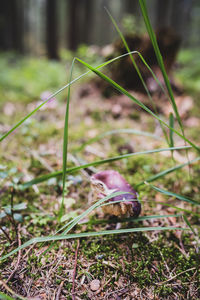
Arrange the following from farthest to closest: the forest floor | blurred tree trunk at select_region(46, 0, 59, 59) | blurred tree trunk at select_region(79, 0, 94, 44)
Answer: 1. blurred tree trunk at select_region(79, 0, 94, 44)
2. blurred tree trunk at select_region(46, 0, 59, 59)
3. the forest floor

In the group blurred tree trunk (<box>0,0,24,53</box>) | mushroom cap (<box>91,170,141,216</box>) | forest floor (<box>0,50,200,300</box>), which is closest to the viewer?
forest floor (<box>0,50,200,300</box>)

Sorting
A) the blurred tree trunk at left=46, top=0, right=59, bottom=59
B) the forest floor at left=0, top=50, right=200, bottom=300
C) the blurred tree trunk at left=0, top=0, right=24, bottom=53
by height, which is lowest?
the forest floor at left=0, top=50, right=200, bottom=300

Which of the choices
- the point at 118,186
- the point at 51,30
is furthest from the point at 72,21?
the point at 118,186

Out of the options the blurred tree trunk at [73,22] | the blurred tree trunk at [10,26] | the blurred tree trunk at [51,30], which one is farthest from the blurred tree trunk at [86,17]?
the blurred tree trunk at [10,26]

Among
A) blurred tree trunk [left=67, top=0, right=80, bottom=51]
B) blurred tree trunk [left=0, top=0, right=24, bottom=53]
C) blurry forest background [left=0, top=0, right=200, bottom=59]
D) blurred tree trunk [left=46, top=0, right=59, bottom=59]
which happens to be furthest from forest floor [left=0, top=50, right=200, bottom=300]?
blurred tree trunk [left=0, top=0, right=24, bottom=53]

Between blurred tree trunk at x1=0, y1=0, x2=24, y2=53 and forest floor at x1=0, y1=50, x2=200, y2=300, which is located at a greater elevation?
blurred tree trunk at x1=0, y1=0, x2=24, y2=53

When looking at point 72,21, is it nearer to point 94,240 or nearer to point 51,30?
point 51,30

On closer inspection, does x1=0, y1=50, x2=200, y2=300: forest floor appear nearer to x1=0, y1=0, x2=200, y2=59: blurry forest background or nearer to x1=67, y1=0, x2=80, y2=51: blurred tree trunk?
x1=0, y1=0, x2=200, y2=59: blurry forest background
